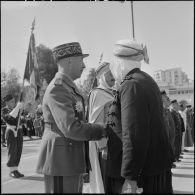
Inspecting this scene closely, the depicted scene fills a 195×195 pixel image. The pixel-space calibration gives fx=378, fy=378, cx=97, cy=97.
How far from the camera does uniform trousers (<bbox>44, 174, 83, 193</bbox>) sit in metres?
1.91

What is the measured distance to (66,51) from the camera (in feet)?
6.79

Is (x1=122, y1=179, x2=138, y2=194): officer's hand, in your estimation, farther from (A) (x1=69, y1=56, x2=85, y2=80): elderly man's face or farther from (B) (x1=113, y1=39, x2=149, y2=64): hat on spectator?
(B) (x1=113, y1=39, x2=149, y2=64): hat on spectator

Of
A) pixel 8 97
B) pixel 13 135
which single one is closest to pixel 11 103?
pixel 8 97

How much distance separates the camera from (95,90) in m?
3.10

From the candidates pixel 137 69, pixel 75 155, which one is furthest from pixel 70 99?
pixel 137 69

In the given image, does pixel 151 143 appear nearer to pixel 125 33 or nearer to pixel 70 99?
pixel 70 99

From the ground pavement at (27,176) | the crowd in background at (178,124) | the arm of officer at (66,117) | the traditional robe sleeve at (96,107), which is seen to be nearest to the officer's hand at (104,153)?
the traditional robe sleeve at (96,107)

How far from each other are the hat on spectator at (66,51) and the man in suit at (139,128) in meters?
0.31

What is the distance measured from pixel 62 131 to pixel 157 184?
682mm

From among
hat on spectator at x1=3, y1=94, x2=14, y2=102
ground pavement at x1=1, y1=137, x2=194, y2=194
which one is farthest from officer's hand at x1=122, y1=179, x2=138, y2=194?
hat on spectator at x1=3, y1=94, x2=14, y2=102

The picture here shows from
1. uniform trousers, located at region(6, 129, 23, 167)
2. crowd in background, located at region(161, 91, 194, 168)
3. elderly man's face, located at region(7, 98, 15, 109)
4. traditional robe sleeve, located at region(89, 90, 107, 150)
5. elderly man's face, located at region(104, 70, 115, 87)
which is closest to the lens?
elderly man's face, located at region(7, 98, 15, 109)

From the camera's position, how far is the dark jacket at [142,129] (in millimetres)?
1977

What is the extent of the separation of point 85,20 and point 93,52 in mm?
202

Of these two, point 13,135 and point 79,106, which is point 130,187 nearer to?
point 79,106
